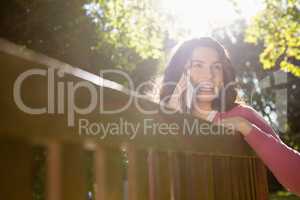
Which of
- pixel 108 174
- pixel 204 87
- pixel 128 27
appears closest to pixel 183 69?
pixel 204 87

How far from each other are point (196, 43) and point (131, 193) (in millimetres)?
2104

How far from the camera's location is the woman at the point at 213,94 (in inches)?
82.9

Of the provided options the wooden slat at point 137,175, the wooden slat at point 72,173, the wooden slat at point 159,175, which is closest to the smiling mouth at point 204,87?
the wooden slat at point 159,175

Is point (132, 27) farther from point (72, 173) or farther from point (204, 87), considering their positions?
point (72, 173)

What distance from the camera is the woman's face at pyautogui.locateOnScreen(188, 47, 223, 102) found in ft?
9.74

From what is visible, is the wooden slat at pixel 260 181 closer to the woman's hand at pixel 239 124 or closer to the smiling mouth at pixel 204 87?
the woman's hand at pixel 239 124

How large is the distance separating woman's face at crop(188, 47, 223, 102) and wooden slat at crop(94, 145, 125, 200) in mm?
1828

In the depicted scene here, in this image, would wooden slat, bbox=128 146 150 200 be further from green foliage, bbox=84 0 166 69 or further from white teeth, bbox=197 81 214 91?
green foliage, bbox=84 0 166 69

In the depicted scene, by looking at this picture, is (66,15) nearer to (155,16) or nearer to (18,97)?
(155,16)

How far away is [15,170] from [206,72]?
7.76ft

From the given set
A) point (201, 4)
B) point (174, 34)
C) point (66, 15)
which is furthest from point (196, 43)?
point (174, 34)

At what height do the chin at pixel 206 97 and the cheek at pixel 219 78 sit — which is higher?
the cheek at pixel 219 78

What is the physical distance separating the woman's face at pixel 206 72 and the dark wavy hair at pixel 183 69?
0.03 metres

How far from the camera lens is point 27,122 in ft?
2.60
